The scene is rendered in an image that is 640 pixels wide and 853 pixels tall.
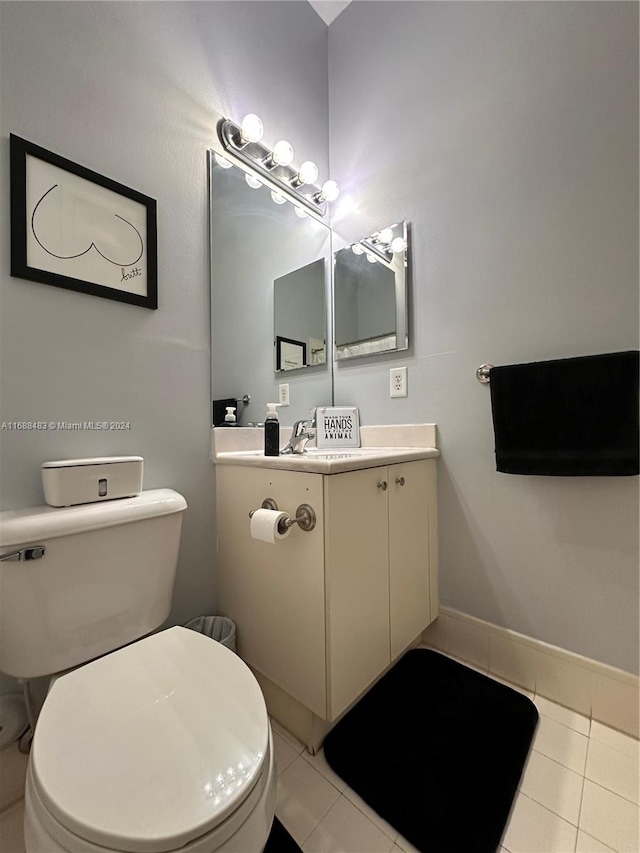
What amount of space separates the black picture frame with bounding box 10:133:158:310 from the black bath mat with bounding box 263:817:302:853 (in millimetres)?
1387

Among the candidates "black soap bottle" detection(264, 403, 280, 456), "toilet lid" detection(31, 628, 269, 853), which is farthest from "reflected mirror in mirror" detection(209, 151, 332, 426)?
"toilet lid" detection(31, 628, 269, 853)

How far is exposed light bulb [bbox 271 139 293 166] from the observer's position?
139 centimetres

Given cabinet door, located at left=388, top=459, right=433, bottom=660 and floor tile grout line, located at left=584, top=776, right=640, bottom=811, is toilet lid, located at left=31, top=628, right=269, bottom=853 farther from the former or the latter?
floor tile grout line, located at left=584, top=776, right=640, bottom=811

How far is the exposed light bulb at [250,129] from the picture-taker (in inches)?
50.8

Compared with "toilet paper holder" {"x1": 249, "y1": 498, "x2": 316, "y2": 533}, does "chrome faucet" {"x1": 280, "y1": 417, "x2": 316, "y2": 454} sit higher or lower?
higher

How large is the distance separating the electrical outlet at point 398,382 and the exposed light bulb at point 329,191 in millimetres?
904

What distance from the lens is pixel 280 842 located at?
0.75m

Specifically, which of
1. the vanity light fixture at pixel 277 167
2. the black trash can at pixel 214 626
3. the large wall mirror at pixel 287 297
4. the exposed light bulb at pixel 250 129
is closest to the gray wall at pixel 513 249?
the large wall mirror at pixel 287 297

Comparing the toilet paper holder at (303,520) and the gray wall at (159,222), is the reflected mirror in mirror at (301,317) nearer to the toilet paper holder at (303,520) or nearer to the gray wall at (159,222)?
the gray wall at (159,222)

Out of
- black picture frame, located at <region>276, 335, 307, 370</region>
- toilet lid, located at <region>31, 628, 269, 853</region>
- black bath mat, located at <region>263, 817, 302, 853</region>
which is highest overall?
black picture frame, located at <region>276, 335, 307, 370</region>

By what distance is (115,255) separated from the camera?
3.35ft

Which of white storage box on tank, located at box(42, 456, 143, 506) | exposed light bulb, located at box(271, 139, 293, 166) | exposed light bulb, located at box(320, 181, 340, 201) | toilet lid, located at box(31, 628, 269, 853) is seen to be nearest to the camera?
toilet lid, located at box(31, 628, 269, 853)

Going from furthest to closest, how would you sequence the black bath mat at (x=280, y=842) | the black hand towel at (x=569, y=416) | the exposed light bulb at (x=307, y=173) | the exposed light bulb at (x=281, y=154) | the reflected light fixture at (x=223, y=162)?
the exposed light bulb at (x=307, y=173)
the exposed light bulb at (x=281, y=154)
the reflected light fixture at (x=223, y=162)
the black hand towel at (x=569, y=416)
the black bath mat at (x=280, y=842)

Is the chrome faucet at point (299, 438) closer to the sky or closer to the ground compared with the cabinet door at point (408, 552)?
closer to the sky
